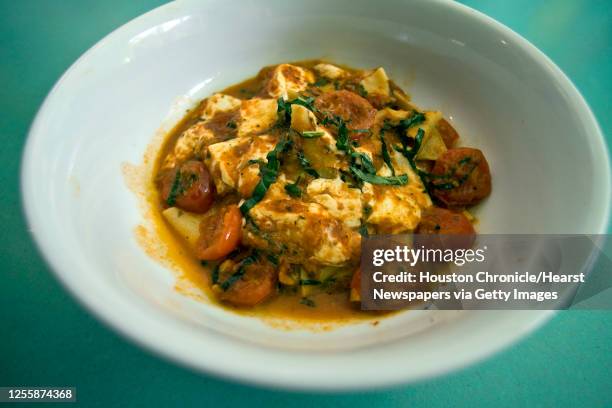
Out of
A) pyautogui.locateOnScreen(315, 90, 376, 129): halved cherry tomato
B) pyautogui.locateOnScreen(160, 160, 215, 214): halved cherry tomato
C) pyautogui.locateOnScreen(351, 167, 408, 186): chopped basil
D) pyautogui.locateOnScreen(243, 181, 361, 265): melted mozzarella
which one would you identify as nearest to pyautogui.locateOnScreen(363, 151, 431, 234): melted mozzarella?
pyautogui.locateOnScreen(351, 167, 408, 186): chopped basil

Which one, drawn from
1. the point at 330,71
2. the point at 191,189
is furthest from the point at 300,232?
the point at 330,71

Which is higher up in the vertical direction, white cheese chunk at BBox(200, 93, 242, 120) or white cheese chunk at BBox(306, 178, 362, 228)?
white cheese chunk at BBox(200, 93, 242, 120)

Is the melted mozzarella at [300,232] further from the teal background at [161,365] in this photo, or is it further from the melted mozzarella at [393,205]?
the teal background at [161,365]

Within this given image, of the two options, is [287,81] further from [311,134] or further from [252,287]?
[252,287]

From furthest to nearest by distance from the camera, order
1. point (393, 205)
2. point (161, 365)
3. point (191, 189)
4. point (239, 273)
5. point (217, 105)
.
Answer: point (217, 105)
point (191, 189)
point (393, 205)
point (239, 273)
point (161, 365)

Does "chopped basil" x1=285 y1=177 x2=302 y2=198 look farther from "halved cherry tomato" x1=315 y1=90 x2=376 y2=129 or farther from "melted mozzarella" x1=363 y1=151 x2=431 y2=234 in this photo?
"halved cherry tomato" x1=315 y1=90 x2=376 y2=129

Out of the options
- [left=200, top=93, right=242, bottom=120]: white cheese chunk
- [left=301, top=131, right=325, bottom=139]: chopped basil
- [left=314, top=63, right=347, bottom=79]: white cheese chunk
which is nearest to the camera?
[left=301, top=131, right=325, bottom=139]: chopped basil

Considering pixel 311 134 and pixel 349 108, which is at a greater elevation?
pixel 349 108
